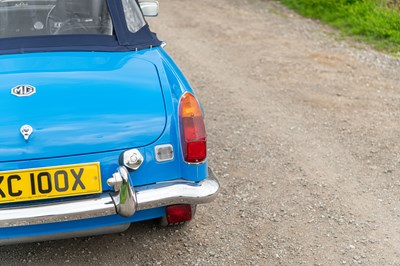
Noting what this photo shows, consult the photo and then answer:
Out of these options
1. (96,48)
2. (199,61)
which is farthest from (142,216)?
(199,61)

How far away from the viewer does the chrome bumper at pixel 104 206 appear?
343 centimetres

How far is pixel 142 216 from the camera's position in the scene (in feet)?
12.4

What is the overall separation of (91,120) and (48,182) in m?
0.41

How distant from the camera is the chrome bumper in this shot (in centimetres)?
343

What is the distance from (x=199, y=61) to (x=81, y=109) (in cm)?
521

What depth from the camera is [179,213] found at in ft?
12.6

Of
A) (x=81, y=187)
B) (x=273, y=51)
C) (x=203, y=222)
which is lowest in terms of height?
(x=273, y=51)

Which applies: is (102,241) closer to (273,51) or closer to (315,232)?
(315,232)

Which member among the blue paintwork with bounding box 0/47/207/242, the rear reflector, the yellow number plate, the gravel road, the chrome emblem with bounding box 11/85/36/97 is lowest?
the gravel road

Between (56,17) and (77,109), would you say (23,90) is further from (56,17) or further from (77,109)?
(56,17)

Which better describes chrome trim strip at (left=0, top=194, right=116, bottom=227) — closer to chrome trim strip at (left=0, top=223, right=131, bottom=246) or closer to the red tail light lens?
chrome trim strip at (left=0, top=223, right=131, bottom=246)

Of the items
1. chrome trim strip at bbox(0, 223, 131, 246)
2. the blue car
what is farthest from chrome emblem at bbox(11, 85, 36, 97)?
chrome trim strip at bbox(0, 223, 131, 246)

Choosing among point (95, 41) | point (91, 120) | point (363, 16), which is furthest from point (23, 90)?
point (363, 16)

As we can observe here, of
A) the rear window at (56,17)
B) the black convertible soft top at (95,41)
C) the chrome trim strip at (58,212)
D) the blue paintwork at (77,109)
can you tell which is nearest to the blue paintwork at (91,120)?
the blue paintwork at (77,109)
